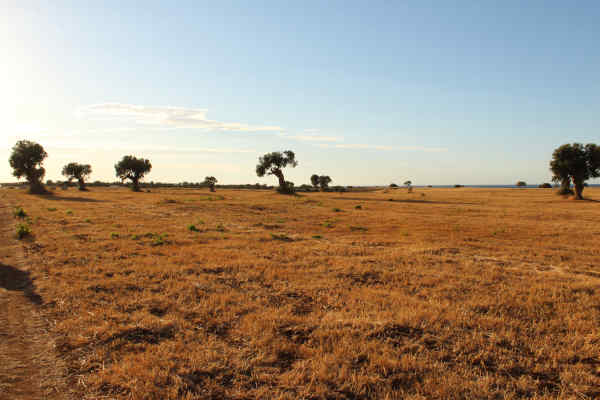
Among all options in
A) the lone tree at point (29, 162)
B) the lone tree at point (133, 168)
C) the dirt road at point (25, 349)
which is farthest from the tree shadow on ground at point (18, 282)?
the lone tree at point (133, 168)

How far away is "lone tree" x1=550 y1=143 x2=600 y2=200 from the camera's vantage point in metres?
51.2

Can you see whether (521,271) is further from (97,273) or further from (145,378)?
(97,273)

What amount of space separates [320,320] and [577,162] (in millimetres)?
65698

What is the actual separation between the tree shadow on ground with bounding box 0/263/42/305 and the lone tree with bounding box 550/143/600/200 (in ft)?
227

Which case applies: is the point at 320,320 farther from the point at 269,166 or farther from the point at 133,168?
the point at 133,168

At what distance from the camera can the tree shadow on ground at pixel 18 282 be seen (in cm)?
817

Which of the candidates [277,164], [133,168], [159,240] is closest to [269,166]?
[277,164]

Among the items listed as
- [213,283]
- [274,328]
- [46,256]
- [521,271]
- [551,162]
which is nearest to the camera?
[274,328]

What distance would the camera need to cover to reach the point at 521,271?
1085 cm

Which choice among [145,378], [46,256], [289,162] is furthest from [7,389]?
[289,162]

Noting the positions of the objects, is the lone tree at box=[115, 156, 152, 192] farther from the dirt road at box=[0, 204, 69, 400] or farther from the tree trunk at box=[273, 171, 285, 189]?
the dirt road at box=[0, 204, 69, 400]

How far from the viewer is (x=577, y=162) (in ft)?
168

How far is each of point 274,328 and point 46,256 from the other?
11249mm

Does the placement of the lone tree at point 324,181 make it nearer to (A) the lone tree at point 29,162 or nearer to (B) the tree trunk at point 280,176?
(B) the tree trunk at point 280,176
